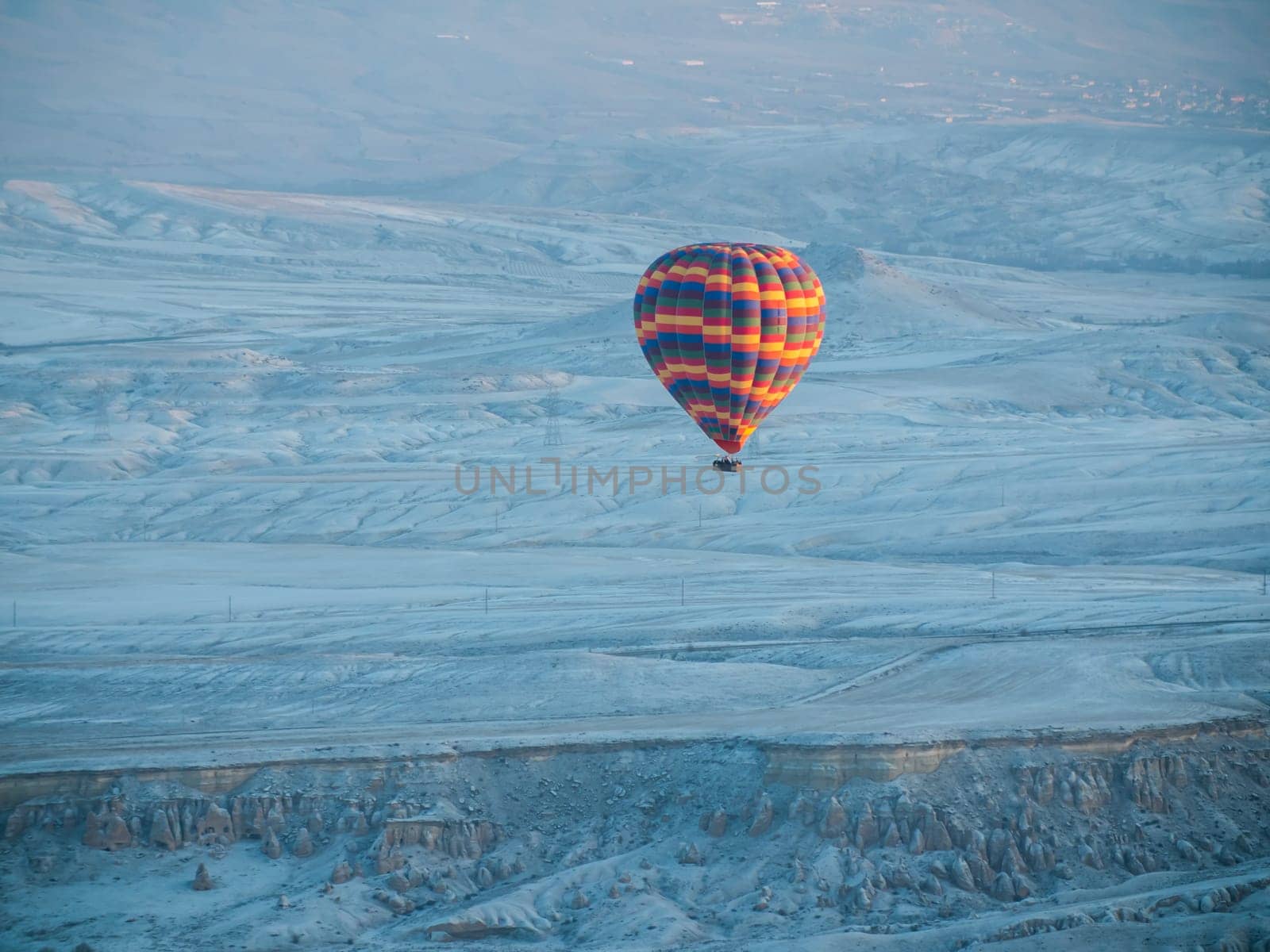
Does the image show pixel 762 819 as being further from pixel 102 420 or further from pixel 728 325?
pixel 102 420

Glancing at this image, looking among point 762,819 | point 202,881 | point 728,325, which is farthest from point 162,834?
point 728,325

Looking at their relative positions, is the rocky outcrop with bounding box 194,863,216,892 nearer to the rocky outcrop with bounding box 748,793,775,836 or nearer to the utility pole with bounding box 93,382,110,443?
the rocky outcrop with bounding box 748,793,775,836

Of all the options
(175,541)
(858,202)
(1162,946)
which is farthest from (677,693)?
(858,202)

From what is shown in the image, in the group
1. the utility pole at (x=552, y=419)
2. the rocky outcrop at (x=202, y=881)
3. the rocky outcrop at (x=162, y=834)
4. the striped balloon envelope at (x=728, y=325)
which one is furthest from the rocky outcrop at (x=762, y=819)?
the utility pole at (x=552, y=419)

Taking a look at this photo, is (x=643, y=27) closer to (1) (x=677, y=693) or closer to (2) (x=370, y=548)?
(2) (x=370, y=548)

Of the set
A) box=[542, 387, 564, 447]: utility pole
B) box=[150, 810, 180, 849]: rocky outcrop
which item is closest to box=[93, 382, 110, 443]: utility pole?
box=[542, 387, 564, 447]: utility pole
